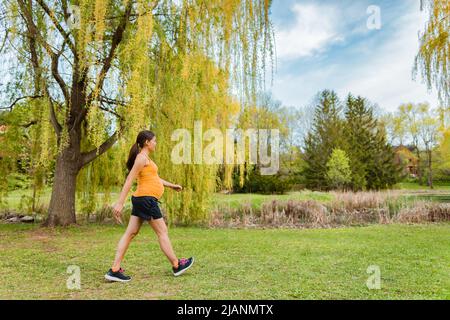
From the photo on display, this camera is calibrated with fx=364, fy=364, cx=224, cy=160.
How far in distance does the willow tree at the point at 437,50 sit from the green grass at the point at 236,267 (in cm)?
338

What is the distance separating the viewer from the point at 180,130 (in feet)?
25.7

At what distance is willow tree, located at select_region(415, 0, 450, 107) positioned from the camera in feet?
26.3

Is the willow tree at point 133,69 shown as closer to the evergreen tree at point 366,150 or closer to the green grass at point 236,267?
the green grass at point 236,267

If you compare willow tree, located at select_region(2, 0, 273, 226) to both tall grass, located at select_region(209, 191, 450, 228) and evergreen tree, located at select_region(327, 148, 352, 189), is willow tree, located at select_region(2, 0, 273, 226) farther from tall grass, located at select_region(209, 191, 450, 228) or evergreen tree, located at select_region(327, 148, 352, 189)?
evergreen tree, located at select_region(327, 148, 352, 189)

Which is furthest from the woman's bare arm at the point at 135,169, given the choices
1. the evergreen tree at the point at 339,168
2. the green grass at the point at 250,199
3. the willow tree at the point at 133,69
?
the evergreen tree at the point at 339,168

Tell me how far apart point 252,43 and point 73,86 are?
172 inches

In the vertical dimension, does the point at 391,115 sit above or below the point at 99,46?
above

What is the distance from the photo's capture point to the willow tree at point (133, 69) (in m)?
6.29

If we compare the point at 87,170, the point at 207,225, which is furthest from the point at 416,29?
the point at 87,170

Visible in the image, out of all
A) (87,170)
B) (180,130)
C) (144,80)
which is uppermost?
(144,80)

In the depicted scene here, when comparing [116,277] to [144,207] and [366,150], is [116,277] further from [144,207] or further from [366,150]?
[366,150]

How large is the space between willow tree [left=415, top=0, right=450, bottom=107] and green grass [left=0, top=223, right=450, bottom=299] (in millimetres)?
3383

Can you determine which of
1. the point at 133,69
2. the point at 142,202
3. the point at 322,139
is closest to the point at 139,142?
the point at 142,202

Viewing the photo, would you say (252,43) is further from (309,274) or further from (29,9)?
(29,9)
